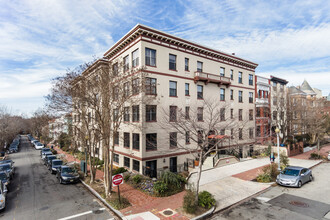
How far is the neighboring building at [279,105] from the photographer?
103ft

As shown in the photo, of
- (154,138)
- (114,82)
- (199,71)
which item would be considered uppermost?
(199,71)

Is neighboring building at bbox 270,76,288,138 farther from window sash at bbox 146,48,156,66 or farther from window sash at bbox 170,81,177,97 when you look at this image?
window sash at bbox 146,48,156,66

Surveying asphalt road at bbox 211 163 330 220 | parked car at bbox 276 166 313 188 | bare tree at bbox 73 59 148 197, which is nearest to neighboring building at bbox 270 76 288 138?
parked car at bbox 276 166 313 188

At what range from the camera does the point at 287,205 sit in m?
12.3

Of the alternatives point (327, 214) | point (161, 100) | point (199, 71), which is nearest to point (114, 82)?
point (161, 100)

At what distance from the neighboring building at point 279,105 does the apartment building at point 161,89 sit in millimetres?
11631

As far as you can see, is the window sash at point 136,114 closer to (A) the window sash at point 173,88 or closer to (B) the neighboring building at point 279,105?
(A) the window sash at point 173,88

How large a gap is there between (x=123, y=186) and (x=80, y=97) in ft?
28.6

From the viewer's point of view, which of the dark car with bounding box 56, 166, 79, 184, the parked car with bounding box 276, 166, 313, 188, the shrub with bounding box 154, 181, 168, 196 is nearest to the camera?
the shrub with bounding box 154, 181, 168, 196

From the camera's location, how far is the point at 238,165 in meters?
23.0

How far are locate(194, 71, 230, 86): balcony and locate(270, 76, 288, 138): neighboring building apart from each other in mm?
10379

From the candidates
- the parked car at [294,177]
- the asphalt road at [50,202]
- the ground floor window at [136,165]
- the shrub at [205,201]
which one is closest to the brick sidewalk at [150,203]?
the shrub at [205,201]

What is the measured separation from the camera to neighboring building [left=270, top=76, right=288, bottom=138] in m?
31.2

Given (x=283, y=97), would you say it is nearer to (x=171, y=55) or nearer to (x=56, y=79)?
(x=171, y=55)
